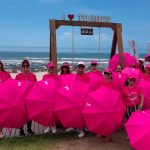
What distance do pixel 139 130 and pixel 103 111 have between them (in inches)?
34.1

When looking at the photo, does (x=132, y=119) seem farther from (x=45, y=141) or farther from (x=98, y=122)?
(x=45, y=141)

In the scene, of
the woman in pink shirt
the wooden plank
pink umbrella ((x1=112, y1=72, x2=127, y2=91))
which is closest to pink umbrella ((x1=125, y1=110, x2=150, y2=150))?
the woman in pink shirt

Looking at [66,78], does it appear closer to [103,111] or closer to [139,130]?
[103,111]

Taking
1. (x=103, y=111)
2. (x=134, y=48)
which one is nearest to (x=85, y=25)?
(x=134, y=48)

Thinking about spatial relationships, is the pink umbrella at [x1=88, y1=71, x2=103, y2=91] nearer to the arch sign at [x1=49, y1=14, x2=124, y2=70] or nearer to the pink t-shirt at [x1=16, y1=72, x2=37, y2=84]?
the pink t-shirt at [x1=16, y1=72, x2=37, y2=84]

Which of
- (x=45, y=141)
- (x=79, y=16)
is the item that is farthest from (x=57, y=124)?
(x=79, y=16)

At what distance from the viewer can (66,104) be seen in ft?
22.1

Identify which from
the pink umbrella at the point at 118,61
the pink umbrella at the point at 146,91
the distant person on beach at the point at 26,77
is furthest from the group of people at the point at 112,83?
the pink umbrella at the point at 118,61

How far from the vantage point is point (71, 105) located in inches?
264

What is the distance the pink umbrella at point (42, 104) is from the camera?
22.3ft

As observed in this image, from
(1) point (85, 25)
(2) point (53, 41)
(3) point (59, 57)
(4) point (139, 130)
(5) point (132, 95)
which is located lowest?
(3) point (59, 57)

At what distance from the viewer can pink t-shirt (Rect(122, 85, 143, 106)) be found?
683cm

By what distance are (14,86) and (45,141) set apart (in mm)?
1201

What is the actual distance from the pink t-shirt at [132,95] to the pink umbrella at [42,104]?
1.35 metres
